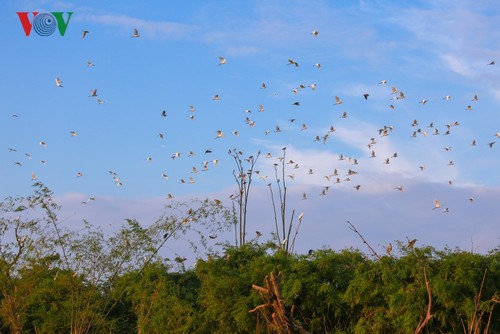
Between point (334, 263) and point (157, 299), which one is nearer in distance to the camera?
point (334, 263)

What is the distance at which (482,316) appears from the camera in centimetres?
1232

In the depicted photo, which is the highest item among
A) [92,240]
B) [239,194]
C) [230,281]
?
[239,194]

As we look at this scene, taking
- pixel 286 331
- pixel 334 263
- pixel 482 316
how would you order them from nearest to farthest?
pixel 286 331 < pixel 482 316 < pixel 334 263

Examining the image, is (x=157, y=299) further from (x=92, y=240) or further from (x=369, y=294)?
(x=369, y=294)

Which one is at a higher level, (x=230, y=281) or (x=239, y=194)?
(x=239, y=194)

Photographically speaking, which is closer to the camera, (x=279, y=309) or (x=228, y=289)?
(x=279, y=309)

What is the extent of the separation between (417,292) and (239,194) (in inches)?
450

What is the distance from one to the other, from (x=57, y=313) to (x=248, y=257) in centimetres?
477

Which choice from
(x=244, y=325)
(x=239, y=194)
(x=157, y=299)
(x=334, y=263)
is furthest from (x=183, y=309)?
(x=239, y=194)

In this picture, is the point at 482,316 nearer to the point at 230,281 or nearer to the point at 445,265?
the point at 445,265

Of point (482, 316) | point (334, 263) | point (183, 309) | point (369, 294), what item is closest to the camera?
point (482, 316)

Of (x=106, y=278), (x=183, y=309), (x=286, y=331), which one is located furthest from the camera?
(x=106, y=278)

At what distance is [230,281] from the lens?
1452 centimetres

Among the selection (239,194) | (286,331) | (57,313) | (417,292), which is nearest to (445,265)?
(417,292)
